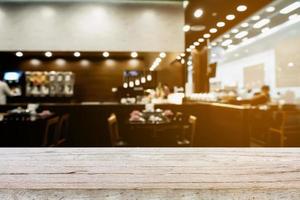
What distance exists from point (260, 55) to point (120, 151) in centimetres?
941

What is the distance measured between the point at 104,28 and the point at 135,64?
3.15ft

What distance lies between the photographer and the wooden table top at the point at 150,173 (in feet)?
1.63

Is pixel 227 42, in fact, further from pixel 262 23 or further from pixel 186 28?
pixel 186 28

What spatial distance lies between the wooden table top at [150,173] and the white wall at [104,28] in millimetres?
5327

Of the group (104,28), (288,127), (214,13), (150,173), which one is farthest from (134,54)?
(150,173)

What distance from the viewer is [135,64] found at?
644 cm

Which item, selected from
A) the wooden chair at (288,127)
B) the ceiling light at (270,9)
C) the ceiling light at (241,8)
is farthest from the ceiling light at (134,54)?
the wooden chair at (288,127)

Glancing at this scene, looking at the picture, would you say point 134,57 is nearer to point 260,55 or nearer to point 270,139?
point 270,139

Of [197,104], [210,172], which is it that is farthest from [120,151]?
[197,104]

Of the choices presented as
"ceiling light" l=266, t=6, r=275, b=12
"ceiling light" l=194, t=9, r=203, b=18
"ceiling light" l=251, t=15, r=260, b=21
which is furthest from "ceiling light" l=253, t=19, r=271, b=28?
"ceiling light" l=194, t=9, r=203, b=18

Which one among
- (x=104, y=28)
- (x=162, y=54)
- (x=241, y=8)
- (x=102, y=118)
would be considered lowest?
(x=102, y=118)

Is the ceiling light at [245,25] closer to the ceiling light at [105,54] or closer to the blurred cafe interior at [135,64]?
the blurred cafe interior at [135,64]

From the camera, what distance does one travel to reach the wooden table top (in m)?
0.50

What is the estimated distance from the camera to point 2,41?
5.73 meters
